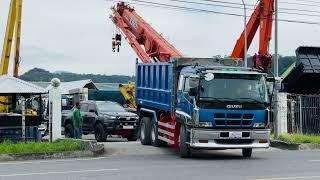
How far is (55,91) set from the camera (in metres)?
22.8

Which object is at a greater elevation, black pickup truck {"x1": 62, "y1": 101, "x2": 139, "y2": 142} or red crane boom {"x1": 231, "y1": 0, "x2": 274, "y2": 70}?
red crane boom {"x1": 231, "y1": 0, "x2": 274, "y2": 70}

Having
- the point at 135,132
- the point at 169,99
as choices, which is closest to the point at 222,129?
the point at 169,99

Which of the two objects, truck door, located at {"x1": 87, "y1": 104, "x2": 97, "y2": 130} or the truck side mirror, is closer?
the truck side mirror

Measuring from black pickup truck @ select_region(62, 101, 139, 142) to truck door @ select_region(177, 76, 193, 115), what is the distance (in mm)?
7766

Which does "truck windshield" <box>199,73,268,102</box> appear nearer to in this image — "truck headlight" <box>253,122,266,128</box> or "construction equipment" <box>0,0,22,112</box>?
"truck headlight" <box>253,122,266,128</box>

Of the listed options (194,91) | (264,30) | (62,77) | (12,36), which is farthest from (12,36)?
(62,77)

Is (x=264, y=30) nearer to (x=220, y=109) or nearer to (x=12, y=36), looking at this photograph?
(x=12, y=36)

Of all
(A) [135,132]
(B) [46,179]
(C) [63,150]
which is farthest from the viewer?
(A) [135,132]

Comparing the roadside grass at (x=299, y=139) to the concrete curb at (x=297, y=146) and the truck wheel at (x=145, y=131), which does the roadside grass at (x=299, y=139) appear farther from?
the truck wheel at (x=145, y=131)

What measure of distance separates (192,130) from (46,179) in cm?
576

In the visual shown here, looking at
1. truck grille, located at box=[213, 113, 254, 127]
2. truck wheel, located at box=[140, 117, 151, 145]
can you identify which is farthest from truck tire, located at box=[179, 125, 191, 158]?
truck wheel, located at box=[140, 117, 151, 145]

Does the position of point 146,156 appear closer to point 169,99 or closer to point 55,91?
point 169,99

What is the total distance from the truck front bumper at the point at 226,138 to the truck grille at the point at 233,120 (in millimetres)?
181

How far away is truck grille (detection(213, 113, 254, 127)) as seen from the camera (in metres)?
18.0
